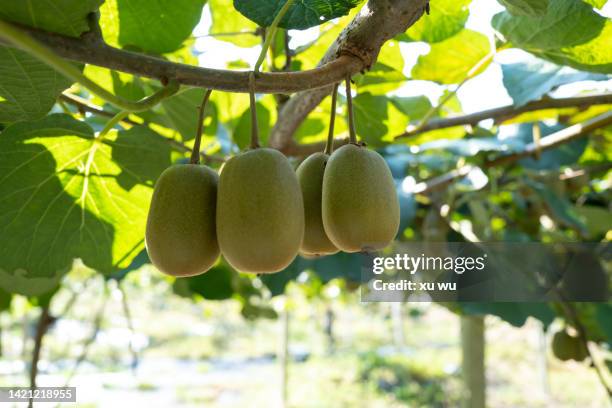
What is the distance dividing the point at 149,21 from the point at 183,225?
0.45m

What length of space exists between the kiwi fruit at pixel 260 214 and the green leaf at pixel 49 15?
238 millimetres

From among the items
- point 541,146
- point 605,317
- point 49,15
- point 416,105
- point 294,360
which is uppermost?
point 416,105

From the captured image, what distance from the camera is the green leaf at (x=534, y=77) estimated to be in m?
1.27

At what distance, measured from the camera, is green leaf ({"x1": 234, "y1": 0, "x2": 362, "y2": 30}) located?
0.76 m

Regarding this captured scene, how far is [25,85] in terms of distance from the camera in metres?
0.80

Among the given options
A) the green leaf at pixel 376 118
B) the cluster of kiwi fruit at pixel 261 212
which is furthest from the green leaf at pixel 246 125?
the cluster of kiwi fruit at pixel 261 212

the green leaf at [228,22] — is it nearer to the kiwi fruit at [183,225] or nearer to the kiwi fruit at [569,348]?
the kiwi fruit at [183,225]

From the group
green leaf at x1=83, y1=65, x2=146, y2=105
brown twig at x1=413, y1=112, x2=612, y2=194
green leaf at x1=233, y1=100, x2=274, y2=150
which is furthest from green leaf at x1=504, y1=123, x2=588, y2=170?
green leaf at x1=83, y1=65, x2=146, y2=105

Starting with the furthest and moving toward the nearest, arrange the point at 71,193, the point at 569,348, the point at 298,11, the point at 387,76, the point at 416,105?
the point at 569,348 → the point at 416,105 → the point at 387,76 → the point at 71,193 → the point at 298,11

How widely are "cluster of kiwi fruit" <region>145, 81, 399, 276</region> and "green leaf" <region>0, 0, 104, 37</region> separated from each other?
204mm

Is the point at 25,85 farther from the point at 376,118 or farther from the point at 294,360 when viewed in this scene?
the point at 294,360

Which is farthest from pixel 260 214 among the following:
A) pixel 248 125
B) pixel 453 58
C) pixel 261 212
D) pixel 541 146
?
pixel 541 146

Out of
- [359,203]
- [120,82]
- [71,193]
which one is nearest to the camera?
[359,203]

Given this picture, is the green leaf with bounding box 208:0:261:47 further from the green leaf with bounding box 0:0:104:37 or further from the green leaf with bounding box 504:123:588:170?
the green leaf with bounding box 504:123:588:170
